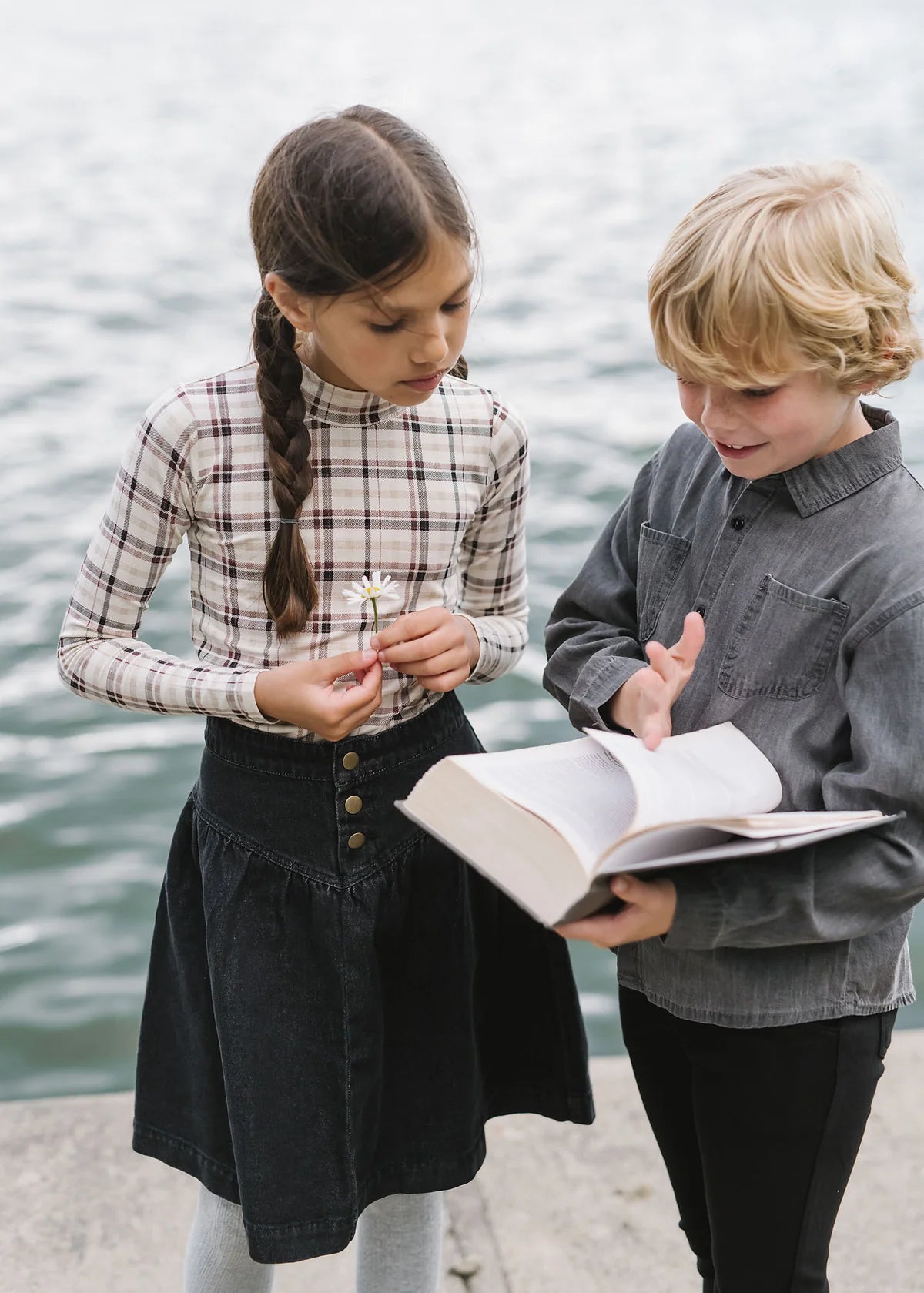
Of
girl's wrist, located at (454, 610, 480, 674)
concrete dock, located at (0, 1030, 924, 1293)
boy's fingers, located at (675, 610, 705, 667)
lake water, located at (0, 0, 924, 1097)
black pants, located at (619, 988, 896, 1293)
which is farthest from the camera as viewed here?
lake water, located at (0, 0, 924, 1097)

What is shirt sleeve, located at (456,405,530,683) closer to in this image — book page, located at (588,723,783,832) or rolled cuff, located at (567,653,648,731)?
rolled cuff, located at (567,653,648,731)

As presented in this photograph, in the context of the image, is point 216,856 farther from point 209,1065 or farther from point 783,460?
point 783,460

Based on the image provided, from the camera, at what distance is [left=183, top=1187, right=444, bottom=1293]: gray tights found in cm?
144

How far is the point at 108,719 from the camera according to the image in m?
3.48

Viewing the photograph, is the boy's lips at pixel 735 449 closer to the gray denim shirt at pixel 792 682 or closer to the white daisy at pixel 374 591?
the gray denim shirt at pixel 792 682

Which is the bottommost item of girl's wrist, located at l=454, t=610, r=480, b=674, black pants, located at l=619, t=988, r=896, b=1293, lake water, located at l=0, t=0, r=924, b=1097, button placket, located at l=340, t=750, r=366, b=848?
lake water, located at l=0, t=0, r=924, b=1097

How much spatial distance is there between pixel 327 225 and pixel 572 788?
497mm

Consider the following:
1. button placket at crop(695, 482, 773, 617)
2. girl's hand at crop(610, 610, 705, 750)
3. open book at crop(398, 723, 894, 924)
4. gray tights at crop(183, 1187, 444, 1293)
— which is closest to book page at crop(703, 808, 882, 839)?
open book at crop(398, 723, 894, 924)

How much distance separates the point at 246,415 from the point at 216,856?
0.41 metres

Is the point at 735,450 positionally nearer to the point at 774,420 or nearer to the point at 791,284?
the point at 774,420

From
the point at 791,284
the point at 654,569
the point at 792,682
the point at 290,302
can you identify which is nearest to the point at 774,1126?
the point at 792,682

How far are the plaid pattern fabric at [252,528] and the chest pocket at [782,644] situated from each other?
284 millimetres

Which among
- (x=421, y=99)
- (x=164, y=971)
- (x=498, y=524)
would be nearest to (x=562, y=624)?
(x=498, y=524)

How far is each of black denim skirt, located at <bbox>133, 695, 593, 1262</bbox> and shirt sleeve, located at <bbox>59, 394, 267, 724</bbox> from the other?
0.26 ft
